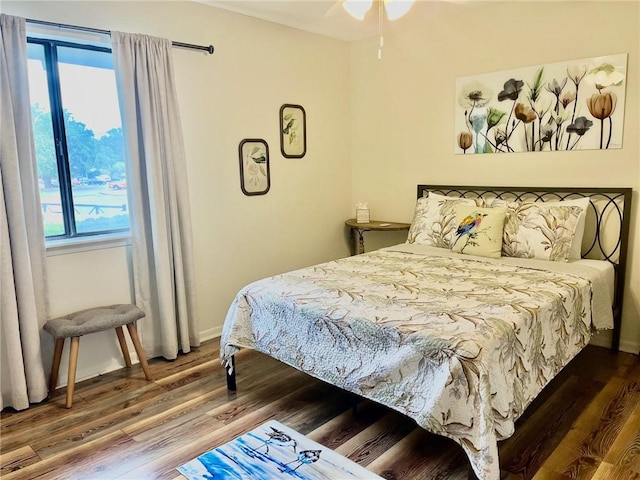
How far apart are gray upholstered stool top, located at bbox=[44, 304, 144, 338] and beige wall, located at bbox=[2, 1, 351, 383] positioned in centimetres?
14

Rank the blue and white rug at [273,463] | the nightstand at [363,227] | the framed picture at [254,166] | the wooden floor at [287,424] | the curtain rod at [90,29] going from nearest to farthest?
the blue and white rug at [273,463]
the wooden floor at [287,424]
the curtain rod at [90,29]
the framed picture at [254,166]
the nightstand at [363,227]

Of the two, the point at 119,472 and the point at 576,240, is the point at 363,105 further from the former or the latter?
the point at 119,472

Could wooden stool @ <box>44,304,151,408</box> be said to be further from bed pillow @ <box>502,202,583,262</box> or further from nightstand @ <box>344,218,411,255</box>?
bed pillow @ <box>502,202,583,262</box>

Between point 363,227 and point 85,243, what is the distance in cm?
225

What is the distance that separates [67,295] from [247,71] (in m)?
2.08

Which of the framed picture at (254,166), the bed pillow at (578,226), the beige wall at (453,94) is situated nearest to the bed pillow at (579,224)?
the bed pillow at (578,226)

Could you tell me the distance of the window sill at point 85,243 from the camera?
278 centimetres

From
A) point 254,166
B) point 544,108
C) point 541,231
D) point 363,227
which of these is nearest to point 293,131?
point 254,166

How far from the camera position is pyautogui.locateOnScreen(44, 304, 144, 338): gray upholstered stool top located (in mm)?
2570

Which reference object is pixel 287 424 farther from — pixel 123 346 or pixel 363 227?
pixel 363 227

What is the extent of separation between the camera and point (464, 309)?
213cm

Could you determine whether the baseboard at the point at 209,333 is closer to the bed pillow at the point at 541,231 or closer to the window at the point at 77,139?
the window at the point at 77,139

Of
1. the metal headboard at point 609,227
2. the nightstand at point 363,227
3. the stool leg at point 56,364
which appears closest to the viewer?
the stool leg at point 56,364

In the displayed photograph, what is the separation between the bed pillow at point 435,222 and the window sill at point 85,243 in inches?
83.7
